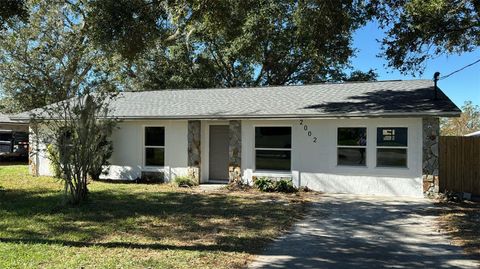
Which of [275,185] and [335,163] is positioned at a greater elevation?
[335,163]

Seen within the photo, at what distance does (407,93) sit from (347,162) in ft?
10.6

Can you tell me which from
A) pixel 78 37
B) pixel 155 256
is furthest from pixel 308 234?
pixel 78 37

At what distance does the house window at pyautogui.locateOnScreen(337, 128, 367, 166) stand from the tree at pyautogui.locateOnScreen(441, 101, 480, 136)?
33.8 metres

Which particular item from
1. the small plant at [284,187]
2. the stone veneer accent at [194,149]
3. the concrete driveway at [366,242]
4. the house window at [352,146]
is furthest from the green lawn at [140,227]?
the house window at [352,146]

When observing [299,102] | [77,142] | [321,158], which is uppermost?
[299,102]

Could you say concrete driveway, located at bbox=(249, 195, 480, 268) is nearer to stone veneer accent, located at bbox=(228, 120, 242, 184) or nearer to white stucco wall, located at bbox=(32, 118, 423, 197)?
white stucco wall, located at bbox=(32, 118, 423, 197)

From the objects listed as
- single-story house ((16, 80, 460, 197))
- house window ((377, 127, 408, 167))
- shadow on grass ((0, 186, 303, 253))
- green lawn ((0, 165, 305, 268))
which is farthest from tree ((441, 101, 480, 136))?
shadow on grass ((0, 186, 303, 253))

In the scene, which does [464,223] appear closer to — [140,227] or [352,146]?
[352,146]

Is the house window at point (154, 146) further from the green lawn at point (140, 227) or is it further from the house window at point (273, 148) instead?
the house window at point (273, 148)

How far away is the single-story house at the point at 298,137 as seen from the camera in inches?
493

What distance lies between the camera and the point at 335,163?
13.4 metres

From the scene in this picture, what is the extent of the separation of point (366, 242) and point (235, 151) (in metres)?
A: 7.92

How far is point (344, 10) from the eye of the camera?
39.3 ft

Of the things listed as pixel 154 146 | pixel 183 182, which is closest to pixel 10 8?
pixel 183 182
